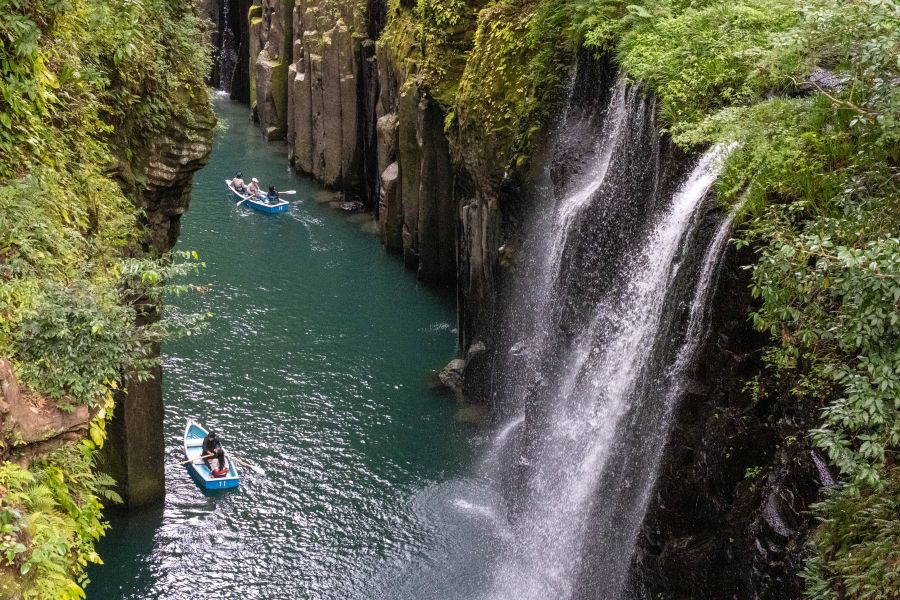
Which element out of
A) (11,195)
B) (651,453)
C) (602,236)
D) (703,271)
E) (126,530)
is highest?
(11,195)

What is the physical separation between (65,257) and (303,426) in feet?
38.3

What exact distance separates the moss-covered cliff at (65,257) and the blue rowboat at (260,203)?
1927 centimetres

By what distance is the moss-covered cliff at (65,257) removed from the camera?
9.00 m

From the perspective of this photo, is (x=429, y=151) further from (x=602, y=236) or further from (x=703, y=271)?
(x=703, y=271)

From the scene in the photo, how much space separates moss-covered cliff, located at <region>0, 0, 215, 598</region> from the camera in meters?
9.00

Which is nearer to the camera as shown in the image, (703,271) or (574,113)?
(703,271)

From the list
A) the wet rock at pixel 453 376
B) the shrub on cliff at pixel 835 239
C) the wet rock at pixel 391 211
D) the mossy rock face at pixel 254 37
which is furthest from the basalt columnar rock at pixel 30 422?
the mossy rock face at pixel 254 37

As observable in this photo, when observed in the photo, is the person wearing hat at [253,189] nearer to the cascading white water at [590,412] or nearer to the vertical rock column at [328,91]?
the vertical rock column at [328,91]

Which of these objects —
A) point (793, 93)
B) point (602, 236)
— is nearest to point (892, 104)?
point (793, 93)

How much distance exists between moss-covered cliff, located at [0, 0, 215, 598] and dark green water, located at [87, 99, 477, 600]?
5.73m

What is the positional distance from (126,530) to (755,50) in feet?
51.0

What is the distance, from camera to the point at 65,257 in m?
11.4

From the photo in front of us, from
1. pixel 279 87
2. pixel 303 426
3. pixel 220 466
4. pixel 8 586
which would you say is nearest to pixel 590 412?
pixel 303 426

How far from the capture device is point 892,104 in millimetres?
10297
